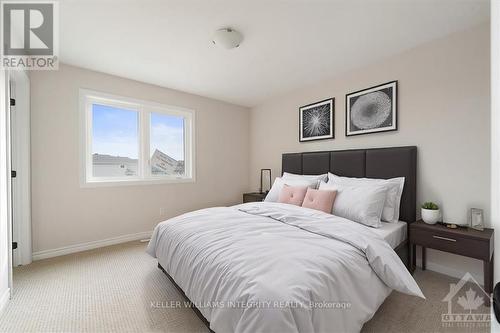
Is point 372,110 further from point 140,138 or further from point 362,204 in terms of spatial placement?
point 140,138

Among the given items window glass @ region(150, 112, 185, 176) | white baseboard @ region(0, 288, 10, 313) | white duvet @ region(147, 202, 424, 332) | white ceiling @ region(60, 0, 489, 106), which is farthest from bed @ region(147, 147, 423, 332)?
window glass @ region(150, 112, 185, 176)

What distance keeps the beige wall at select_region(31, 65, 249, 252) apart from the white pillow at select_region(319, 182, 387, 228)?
8.05 feet

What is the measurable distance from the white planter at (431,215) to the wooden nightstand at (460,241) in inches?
1.8

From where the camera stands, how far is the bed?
109 cm

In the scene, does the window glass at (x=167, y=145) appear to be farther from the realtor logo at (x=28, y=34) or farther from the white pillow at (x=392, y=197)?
the white pillow at (x=392, y=197)

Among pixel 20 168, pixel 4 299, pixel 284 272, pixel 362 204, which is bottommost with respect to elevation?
pixel 4 299

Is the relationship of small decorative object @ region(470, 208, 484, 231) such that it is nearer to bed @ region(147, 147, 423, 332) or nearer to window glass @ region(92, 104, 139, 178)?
bed @ region(147, 147, 423, 332)

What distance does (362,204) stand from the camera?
88.0 inches

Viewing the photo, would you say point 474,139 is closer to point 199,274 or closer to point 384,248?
point 384,248

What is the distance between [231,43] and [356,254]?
2.10 meters

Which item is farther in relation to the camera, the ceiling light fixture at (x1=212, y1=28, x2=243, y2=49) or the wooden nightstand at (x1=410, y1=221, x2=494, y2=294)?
the ceiling light fixture at (x1=212, y1=28, x2=243, y2=49)

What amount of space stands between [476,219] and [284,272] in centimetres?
202

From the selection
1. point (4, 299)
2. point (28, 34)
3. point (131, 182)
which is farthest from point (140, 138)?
point (4, 299)

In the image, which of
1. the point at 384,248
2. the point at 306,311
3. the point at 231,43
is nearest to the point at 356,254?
the point at 384,248
